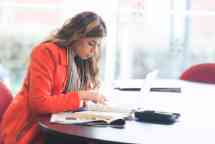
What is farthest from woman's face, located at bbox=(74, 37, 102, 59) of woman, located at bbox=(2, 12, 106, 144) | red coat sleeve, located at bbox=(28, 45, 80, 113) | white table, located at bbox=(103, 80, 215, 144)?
white table, located at bbox=(103, 80, 215, 144)

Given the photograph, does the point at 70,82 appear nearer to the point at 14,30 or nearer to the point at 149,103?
the point at 149,103

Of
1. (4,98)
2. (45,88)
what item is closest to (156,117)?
(45,88)

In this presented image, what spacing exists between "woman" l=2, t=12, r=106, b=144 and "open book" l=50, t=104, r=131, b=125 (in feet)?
0.17

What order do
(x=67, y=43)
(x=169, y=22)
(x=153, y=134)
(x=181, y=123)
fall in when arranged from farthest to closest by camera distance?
(x=169, y=22) → (x=67, y=43) → (x=181, y=123) → (x=153, y=134)

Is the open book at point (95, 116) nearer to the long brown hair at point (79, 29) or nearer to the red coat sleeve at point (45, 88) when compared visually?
the red coat sleeve at point (45, 88)

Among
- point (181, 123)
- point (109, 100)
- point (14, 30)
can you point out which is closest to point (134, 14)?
point (14, 30)

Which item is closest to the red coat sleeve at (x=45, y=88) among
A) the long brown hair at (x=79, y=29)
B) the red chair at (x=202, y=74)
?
the long brown hair at (x=79, y=29)

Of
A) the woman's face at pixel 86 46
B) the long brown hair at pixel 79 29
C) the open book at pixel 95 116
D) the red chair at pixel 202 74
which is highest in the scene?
the long brown hair at pixel 79 29

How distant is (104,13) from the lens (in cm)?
394

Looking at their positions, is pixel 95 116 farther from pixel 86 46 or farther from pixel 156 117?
pixel 86 46

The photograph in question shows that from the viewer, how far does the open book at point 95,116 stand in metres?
1.65

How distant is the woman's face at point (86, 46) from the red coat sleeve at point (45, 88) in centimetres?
15

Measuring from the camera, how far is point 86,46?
202cm

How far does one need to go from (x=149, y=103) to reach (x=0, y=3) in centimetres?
238
